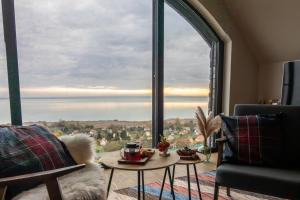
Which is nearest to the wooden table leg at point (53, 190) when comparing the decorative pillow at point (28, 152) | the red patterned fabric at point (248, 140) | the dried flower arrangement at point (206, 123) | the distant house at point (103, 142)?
the decorative pillow at point (28, 152)

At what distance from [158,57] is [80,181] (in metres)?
2.15

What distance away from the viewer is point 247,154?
1.91m

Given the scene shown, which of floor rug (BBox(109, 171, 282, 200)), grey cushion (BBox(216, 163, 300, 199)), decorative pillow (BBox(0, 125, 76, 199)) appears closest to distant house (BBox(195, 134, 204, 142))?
floor rug (BBox(109, 171, 282, 200))

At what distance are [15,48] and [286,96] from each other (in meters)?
3.42

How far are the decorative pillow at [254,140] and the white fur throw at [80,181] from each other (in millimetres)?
1119

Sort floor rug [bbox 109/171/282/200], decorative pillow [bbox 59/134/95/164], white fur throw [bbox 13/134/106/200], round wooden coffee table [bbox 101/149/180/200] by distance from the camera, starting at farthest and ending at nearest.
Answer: floor rug [bbox 109/171/282/200] → decorative pillow [bbox 59/134/95/164] → round wooden coffee table [bbox 101/149/180/200] → white fur throw [bbox 13/134/106/200]

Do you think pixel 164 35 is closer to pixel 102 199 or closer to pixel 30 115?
pixel 30 115

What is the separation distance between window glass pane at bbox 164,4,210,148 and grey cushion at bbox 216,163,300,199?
155 cm

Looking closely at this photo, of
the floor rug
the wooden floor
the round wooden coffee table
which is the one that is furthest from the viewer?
the wooden floor

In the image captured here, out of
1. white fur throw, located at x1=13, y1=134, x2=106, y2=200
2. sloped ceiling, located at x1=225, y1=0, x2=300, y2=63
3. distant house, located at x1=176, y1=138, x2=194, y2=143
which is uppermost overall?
sloped ceiling, located at x1=225, y1=0, x2=300, y2=63

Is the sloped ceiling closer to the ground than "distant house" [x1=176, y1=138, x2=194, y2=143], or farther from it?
farther from it

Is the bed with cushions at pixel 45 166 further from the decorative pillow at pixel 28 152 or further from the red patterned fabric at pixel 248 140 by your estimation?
the red patterned fabric at pixel 248 140

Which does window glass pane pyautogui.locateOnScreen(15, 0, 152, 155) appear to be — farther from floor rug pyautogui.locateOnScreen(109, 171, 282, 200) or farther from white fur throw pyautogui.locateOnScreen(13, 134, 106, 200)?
white fur throw pyautogui.locateOnScreen(13, 134, 106, 200)

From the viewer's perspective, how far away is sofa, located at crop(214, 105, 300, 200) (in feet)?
5.12
